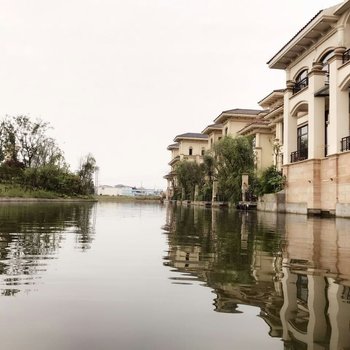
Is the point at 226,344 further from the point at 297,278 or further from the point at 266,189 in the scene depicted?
the point at 266,189

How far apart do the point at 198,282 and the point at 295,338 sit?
1.95 meters

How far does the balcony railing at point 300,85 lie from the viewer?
2645 cm

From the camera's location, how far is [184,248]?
25.0ft

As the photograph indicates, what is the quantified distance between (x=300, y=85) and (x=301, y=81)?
30cm

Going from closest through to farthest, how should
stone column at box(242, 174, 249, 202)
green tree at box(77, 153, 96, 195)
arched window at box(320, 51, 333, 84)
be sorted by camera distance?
arched window at box(320, 51, 333, 84) < stone column at box(242, 174, 249, 202) < green tree at box(77, 153, 96, 195)

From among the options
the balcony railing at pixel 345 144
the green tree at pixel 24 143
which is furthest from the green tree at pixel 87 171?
the balcony railing at pixel 345 144

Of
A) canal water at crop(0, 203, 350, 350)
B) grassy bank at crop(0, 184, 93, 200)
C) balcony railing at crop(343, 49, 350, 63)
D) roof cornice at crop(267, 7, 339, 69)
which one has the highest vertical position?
roof cornice at crop(267, 7, 339, 69)

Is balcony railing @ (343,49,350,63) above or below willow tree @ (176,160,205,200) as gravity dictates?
above

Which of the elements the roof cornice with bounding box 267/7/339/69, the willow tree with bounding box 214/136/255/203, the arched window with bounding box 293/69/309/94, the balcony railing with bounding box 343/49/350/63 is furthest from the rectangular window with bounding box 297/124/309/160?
the balcony railing with bounding box 343/49/350/63

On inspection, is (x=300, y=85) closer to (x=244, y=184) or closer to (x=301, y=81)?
(x=301, y=81)

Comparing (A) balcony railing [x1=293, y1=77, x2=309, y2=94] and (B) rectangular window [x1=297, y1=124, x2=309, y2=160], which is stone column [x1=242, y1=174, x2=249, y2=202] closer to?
(B) rectangular window [x1=297, y1=124, x2=309, y2=160]

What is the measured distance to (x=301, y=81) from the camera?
27312 millimetres

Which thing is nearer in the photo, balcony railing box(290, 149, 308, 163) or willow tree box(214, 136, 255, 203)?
balcony railing box(290, 149, 308, 163)

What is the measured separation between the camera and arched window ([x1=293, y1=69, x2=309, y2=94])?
2659cm
